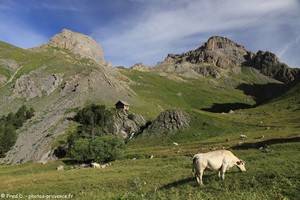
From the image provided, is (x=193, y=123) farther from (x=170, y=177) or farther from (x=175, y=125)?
(x=170, y=177)

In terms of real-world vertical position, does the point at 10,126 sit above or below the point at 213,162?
above

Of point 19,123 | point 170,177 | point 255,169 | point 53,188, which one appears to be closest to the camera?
point 255,169

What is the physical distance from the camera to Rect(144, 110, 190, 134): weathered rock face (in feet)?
468

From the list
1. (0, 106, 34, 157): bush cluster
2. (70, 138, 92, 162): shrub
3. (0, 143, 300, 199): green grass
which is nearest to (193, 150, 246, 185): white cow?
(0, 143, 300, 199): green grass

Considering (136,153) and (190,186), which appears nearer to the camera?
(190,186)

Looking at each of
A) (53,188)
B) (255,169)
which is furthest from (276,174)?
(53,188)

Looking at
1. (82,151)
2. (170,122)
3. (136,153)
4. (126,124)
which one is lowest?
(136,153)

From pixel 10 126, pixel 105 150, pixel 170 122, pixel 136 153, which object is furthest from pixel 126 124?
pixel 105 150

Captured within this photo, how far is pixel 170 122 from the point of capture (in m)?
145

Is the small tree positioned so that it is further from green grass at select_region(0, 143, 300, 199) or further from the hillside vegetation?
green grass at select_region(0, 143, 300, 199)

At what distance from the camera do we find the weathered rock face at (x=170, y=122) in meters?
143

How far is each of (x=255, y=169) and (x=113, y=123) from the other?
12569 centimetres

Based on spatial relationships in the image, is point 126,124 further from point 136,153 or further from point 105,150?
point 105,150

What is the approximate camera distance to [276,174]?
34.4 m
